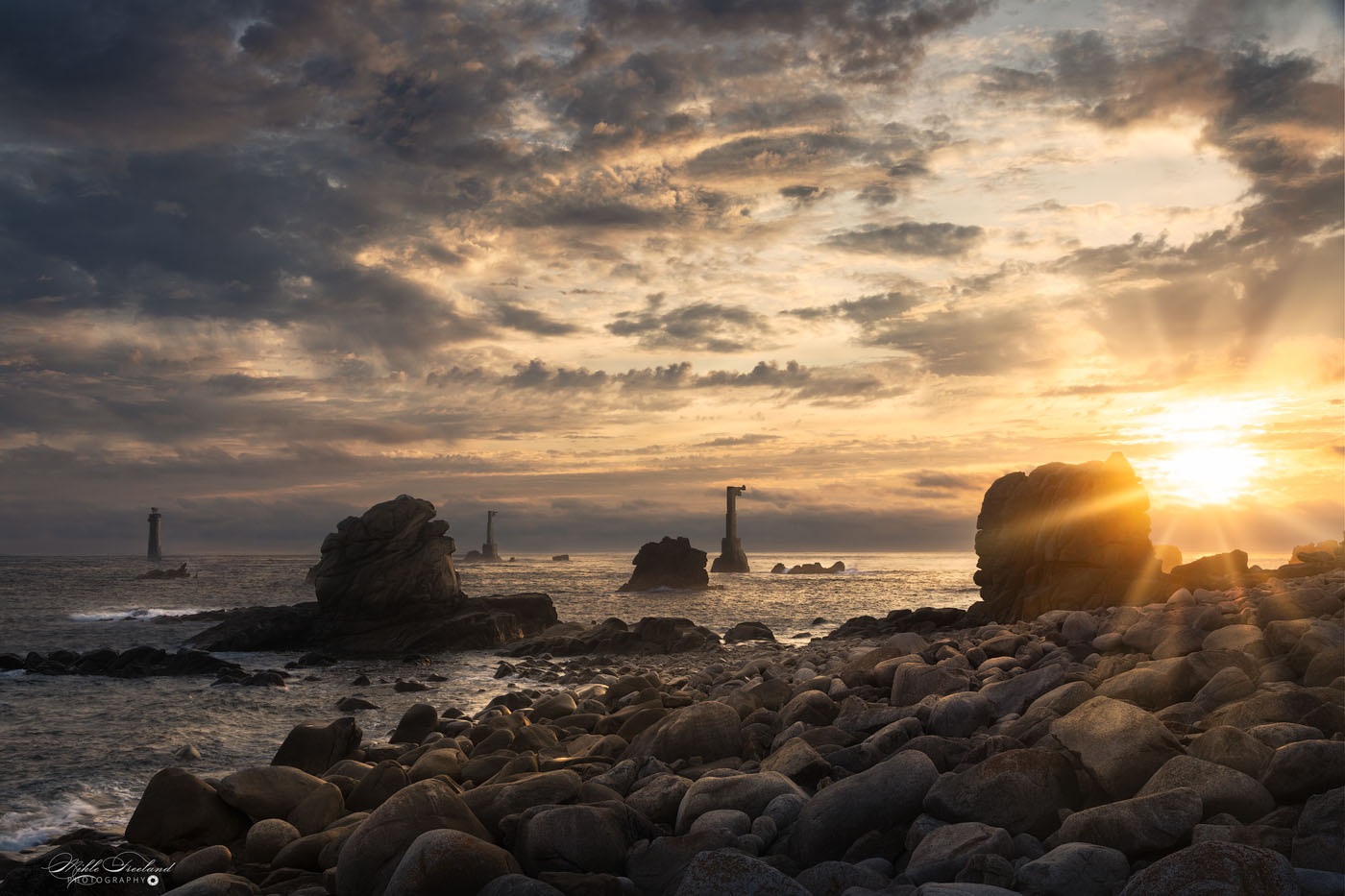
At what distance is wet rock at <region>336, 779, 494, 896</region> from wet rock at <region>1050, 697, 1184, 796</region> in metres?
4.95

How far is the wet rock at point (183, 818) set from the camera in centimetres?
935

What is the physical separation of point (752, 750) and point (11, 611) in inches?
2527

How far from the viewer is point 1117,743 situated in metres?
6.70

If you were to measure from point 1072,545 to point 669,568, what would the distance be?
57.4 metres

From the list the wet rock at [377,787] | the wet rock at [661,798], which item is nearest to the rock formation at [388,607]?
the wet rock at [377,787]

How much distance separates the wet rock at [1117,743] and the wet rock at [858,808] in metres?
1.27

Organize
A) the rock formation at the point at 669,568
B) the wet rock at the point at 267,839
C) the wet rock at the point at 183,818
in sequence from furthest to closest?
the rock formation at the point at 669,568 < the wet rock at the point at 183,818 < the wet rock at the point at 267,839

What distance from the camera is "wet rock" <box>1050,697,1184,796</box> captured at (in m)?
6.50

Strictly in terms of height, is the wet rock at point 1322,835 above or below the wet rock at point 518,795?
above

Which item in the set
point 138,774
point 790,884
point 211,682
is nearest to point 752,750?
point 790,884

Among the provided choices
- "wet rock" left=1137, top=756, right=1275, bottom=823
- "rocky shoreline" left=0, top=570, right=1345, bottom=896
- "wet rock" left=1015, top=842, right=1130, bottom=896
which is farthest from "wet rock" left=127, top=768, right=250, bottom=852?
"wet rock" left=1137, top=756, right=1275, bottom=823

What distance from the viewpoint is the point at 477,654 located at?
35.0 m

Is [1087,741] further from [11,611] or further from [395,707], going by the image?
[11,611]

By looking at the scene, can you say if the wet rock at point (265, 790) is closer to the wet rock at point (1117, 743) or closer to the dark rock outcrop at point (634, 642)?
the wet rock at point (1117, 743)
